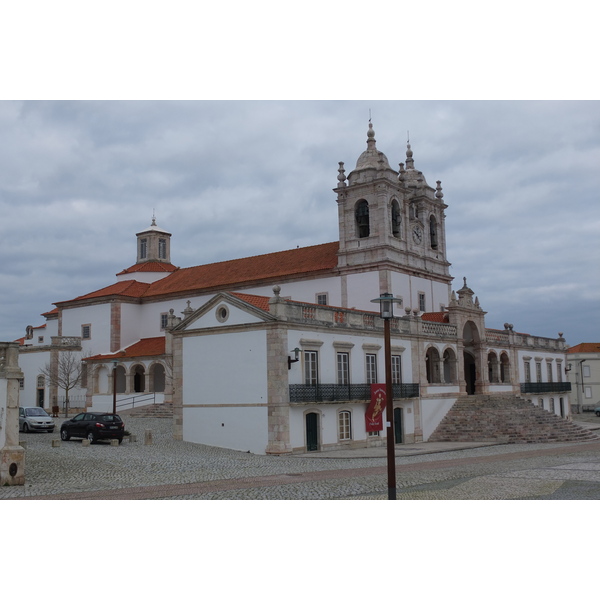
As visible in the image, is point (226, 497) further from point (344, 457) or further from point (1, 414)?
point (344, 457)

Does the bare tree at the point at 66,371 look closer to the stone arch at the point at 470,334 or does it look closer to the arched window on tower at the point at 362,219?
the arched window on tower at the point at 362,219

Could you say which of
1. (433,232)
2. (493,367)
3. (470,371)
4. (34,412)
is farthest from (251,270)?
(34,412)

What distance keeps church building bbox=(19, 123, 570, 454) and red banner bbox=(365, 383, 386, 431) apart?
0.34m

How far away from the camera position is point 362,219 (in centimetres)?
4069

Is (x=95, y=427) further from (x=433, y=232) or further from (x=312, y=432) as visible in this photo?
(x=433, y=232)

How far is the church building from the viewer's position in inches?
1044

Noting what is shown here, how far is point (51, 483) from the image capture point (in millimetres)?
16344

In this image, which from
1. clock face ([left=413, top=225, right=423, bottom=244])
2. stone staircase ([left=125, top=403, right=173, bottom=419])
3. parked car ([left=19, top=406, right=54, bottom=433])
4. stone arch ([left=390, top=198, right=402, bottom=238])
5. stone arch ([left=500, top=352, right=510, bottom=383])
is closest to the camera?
parked car ([left=19, top=406, right=54, bottom=433])

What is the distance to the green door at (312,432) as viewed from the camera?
87.7 ft

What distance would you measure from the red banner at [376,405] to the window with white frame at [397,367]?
2.95m

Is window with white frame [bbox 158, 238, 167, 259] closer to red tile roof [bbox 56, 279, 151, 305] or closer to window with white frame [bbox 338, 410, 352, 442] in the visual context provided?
red tile roof [bbox 56, 279, 151, 305]

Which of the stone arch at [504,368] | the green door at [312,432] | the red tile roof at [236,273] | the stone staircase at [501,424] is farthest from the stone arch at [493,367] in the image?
the green door at [312,432]

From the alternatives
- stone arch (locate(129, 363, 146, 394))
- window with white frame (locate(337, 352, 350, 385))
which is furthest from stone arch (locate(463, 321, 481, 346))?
stone arch (locate(129, 363, 146, 394))

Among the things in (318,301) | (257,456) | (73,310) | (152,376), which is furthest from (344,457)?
(73,310)
